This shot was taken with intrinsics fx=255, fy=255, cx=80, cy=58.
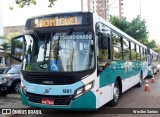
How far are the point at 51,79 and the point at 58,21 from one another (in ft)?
5.42

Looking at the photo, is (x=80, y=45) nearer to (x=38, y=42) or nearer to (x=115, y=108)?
(x=38, y=42)

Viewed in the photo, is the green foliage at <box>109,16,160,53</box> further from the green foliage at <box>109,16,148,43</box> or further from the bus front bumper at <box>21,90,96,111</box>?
the bus front bumper at <box>21,90,96,111</box>

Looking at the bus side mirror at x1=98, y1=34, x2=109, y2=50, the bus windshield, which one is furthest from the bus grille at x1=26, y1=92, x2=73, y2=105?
the bus side mirror at x1=98, y1=34, x2=109, y2=50

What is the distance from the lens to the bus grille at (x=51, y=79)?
21.3 ft

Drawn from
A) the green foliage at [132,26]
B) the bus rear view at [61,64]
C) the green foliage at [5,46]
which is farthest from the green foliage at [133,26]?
the bus rear view at [61,64]

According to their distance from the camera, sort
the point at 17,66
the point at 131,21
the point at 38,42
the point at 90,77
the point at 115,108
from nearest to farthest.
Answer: the point at 90,77 < the point at 38,42 < the point at 115,108 < the point at 17,66 < the point at 131,21

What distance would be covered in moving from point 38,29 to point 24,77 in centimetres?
142

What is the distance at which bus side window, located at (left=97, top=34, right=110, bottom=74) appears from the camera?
7.12 metres

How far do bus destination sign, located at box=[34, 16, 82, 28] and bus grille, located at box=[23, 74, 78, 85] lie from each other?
1475mm

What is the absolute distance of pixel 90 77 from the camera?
662cm

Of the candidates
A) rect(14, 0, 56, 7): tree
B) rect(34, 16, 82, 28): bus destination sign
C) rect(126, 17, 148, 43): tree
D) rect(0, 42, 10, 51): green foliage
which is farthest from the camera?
rect(0, 42, 10, 51): green foliage

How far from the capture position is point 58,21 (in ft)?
23.3

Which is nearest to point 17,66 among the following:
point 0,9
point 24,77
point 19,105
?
point 19,105

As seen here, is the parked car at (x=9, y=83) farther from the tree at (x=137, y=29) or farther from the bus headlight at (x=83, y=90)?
the tree at (x=137, y=29)
